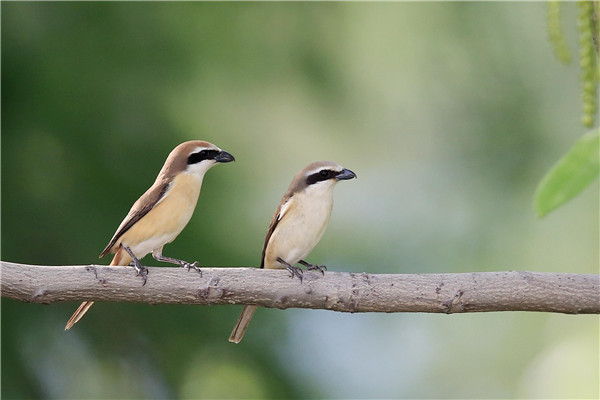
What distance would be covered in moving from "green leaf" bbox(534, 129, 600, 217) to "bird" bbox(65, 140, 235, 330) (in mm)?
1354

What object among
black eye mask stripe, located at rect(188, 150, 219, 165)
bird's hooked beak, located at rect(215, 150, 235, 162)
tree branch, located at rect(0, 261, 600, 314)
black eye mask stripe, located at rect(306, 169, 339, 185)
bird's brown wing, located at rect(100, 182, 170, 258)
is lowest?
tree branch, located at rect(0, 261, 600, 314)

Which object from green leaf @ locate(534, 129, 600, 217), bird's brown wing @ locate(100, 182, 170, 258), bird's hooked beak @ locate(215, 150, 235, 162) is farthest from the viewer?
bird's brown wing @ locate(100, 182, 170, 258)

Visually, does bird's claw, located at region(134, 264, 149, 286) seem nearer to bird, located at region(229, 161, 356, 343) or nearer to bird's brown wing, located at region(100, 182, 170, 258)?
bird's brown wing, located at region(100, 182, 170, 258)

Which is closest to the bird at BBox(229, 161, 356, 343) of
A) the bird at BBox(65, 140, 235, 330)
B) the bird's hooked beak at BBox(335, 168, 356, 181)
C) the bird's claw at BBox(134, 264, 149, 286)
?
the bird's hooked beak at BBox(335, 168, 356, 181)

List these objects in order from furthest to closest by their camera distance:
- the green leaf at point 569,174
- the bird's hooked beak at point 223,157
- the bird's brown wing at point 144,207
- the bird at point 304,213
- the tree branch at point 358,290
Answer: the bird at point 304,213, the bird's brown wing at point 144,207, the bird's hooked beak at point 223,157, the tree branch at point 358,290, the green leaf at point 569,174

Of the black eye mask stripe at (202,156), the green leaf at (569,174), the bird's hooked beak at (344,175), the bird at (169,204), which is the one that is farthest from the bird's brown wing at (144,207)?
the green leaf at (569,174)

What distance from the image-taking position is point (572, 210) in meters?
4.76

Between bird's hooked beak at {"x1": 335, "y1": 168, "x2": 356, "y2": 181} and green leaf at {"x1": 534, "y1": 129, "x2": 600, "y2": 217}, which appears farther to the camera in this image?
bird's hooked beak at {"x1": 335, "y1": 168, "x2": 356, "y2": 181}

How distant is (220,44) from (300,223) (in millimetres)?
2026

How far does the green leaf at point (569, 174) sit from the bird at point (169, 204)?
135 cm

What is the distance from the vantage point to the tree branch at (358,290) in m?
2.01

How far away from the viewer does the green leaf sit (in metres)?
0.91

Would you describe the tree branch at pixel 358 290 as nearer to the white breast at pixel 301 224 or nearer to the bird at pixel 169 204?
the bird at pixel 169 204

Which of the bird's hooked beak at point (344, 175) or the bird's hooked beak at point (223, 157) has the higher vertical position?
the bird's hooked beak at point (344, 175)
